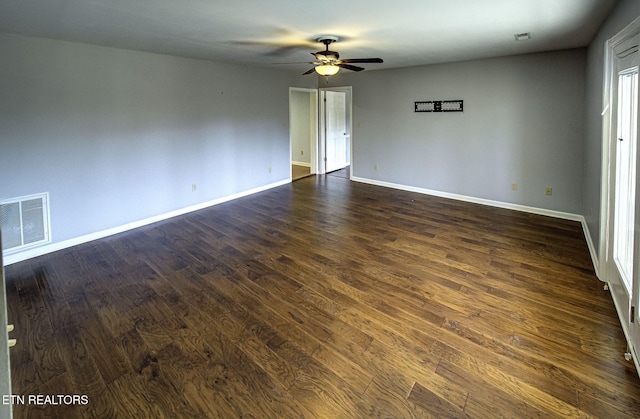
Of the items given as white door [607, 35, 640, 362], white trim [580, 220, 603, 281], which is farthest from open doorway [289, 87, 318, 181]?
white door [607, 35, 640, 362]

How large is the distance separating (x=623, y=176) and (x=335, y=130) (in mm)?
6562

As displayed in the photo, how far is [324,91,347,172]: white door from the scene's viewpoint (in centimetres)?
841

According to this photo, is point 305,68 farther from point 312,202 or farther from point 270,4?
point 270,4

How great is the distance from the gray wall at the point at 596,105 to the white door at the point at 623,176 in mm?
307

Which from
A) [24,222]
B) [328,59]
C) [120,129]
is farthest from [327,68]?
[24,222]

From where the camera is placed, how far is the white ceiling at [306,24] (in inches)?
113

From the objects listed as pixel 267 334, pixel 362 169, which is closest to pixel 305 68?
pixel 362 169

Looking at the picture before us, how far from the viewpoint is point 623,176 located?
9.03ft

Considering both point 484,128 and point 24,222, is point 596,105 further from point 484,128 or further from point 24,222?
point 24,222

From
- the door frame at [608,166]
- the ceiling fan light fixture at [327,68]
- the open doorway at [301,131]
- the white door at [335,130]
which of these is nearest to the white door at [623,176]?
the door frame at [608,166]

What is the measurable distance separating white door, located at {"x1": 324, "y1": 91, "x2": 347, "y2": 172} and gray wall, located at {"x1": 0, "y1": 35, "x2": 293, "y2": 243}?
201 cm

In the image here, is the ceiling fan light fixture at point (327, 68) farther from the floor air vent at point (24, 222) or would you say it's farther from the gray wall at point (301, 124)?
the gray wall at point (301, 124)

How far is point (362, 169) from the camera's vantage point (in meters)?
7.58

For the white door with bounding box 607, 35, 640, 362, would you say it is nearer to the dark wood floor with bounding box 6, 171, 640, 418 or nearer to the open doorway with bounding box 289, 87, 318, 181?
the dark wood floor with bounding box 6, 171, 640, 418
